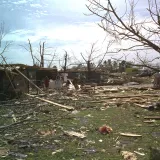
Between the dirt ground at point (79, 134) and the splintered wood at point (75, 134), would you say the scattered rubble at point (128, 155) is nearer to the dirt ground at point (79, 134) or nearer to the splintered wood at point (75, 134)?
the dirt ground at point (79, 134)

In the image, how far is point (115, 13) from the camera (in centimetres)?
401

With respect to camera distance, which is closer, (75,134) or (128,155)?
(128,155)

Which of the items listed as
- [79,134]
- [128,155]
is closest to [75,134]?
[79,134]

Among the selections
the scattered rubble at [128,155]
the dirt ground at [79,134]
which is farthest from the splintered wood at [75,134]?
the scattered rubble at [128,155]

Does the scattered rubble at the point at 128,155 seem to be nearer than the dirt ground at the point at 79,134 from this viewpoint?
Yes

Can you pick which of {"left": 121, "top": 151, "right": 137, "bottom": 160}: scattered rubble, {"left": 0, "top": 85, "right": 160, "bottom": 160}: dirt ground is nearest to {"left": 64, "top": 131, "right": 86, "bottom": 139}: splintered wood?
{"left": 0, "top": 85, "right": 160, "bottom": 160}: dirt ground

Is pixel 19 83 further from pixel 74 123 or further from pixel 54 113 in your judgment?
pixel 74 123

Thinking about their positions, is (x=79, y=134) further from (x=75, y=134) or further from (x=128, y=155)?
(x=128, y=155)

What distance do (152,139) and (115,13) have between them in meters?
3.25

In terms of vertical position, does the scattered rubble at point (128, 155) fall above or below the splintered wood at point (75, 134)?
below

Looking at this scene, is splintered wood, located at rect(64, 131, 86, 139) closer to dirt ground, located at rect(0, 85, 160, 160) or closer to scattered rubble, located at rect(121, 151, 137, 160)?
dirt ground, located at rect(0, 85, 160, 160)

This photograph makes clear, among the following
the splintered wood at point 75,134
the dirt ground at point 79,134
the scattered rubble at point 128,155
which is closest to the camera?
the scattered rubble at point 128,155

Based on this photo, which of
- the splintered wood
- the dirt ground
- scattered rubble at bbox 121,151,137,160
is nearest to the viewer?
scattered rubble at bbox 121,151,137,160

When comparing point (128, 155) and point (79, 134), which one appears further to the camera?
point (79, 134)
